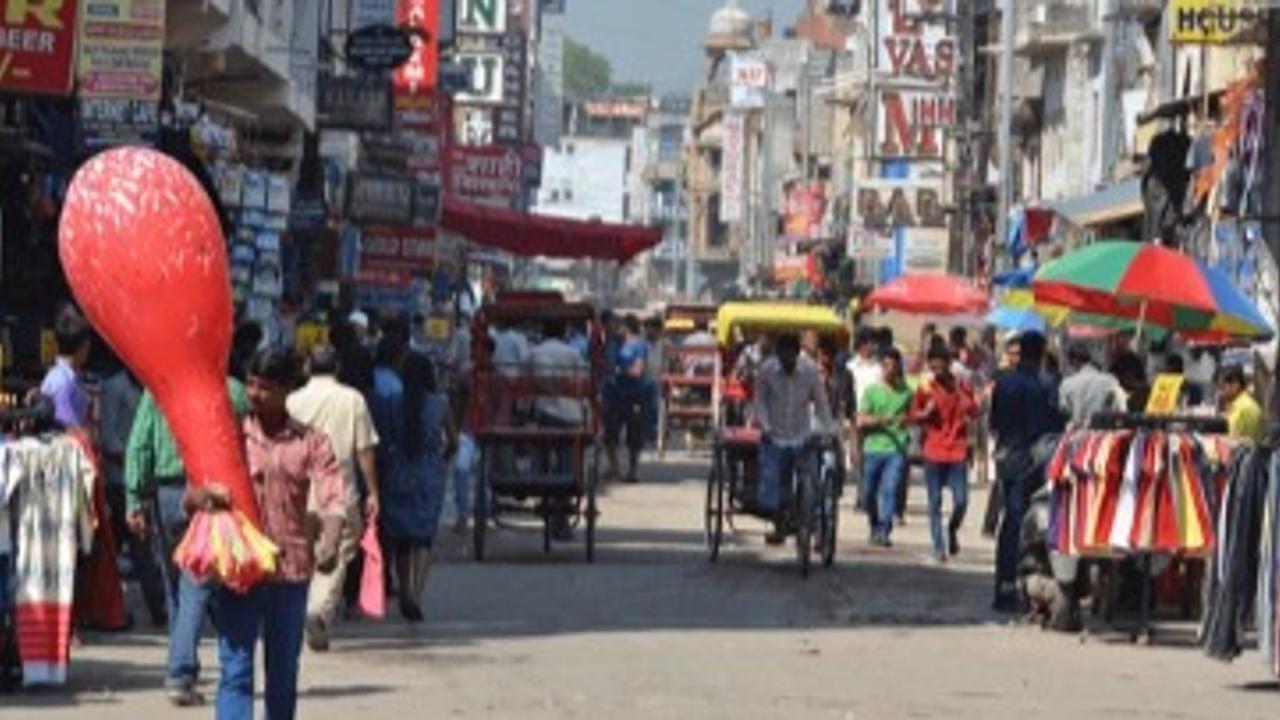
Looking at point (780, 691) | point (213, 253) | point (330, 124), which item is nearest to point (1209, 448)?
point (780, 691)

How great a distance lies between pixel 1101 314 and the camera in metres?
30.2

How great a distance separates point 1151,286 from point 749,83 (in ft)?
477

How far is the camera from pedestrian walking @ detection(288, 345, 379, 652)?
19984 mm

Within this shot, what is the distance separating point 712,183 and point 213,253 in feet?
604

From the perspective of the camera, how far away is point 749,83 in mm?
170625

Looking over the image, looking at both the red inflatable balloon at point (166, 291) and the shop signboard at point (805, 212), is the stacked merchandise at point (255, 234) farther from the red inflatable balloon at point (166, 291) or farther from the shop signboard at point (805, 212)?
the shop signboard at point (805, 212)

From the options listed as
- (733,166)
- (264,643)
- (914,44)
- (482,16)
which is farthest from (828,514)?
(733,166)

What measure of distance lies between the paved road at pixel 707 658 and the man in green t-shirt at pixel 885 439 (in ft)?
8.09

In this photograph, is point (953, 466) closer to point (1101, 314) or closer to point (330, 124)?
point (1101, 314)

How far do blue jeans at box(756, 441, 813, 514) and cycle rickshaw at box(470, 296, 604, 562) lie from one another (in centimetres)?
124

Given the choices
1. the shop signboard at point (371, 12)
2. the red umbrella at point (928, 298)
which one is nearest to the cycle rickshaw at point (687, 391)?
the red umbrella at point (928, 298)

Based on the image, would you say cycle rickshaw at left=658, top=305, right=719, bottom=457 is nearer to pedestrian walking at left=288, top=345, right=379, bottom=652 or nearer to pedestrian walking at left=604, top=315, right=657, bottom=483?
pedestrian walking at left=604, top=315, right=657, bottom=483

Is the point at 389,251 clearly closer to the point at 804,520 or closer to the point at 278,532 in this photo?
the point at 804,520

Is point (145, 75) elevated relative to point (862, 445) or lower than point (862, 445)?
elevated
